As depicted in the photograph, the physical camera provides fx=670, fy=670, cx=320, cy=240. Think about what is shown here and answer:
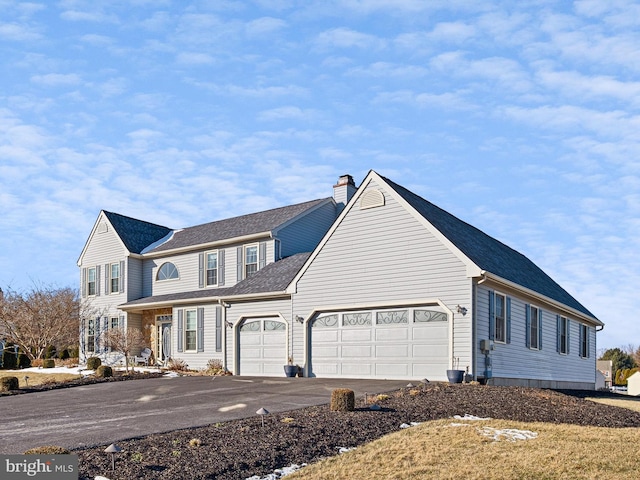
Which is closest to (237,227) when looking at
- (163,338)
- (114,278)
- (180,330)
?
(180,330)

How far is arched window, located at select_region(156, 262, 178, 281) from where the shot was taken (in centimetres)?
3347

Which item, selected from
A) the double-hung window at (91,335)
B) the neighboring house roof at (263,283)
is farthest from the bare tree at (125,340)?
the double-hung window at (91,335)

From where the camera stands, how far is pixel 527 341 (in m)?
22.9

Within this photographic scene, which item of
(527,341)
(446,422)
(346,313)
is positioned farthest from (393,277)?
(446,422)

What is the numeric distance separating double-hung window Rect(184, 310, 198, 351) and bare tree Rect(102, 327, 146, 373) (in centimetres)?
276

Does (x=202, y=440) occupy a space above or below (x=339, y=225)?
below

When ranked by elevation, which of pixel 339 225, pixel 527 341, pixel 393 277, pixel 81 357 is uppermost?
pixel 339 225

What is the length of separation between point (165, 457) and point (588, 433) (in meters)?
7.50

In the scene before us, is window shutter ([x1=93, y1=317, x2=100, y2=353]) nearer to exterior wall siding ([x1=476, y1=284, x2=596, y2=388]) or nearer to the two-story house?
the two-story house

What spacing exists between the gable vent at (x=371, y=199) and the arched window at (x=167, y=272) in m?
14.5

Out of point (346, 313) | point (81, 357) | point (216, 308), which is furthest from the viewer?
point (81, 357)

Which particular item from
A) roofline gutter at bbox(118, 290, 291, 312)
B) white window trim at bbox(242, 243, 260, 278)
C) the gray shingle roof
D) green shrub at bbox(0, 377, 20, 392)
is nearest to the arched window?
roofline gutter at bbox(118, 290, 291, 312)

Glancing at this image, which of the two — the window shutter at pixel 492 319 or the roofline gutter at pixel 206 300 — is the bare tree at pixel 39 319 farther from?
the window shutter at pixel 492 319

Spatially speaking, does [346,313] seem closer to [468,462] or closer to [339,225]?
[339,225]
